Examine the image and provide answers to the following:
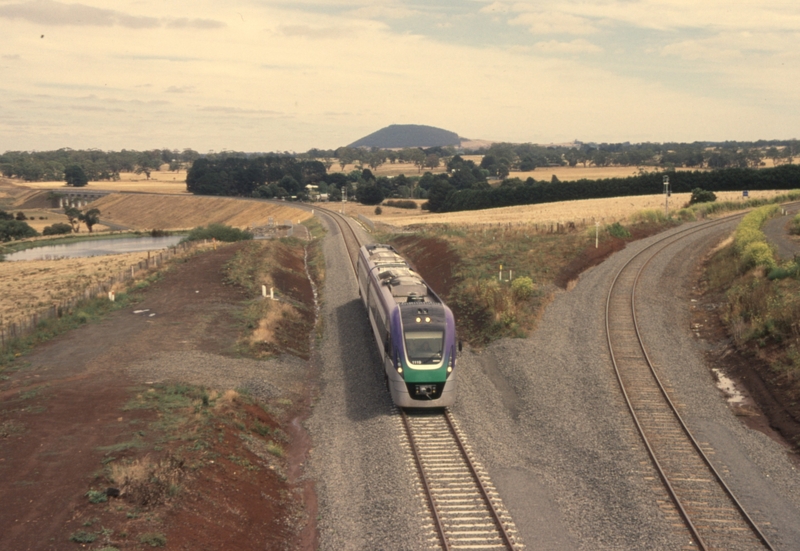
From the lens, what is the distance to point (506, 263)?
45.8m

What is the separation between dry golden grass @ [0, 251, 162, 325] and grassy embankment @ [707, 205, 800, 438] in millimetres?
39513

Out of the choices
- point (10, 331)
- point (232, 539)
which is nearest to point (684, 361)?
point (232, 539)

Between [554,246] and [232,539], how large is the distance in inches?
1607

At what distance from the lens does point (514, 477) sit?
1872 centimetres

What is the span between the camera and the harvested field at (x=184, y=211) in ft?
454

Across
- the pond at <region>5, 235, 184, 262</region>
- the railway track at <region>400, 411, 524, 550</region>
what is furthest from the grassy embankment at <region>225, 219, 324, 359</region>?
the pond at <region>5, 235, 184, 262</region>

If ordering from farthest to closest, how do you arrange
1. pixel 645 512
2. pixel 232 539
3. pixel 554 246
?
pixel 554 246 < pixel 645 512 < pixel 232 539

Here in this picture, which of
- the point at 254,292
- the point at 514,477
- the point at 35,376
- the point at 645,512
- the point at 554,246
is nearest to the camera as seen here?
the point at 645,512

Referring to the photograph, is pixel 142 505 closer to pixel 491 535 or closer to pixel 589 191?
pixel 491 535

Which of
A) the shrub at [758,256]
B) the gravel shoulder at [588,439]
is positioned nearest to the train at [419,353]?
the gravel shoulder at [588,439]

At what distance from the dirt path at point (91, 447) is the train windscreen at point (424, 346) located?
5.92 metres

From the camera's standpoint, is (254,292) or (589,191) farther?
(589,191)

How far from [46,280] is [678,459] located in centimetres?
6382

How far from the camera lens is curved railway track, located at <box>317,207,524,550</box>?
1560 cm
